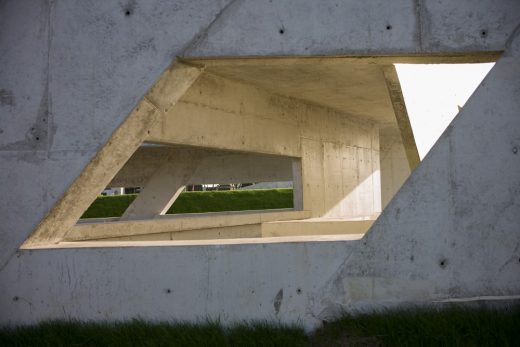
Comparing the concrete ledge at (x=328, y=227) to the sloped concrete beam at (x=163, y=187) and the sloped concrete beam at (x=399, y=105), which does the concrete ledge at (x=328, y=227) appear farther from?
the sloped concrete beam at (x=163, y=187)

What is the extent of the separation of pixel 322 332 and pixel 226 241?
3.97 ft

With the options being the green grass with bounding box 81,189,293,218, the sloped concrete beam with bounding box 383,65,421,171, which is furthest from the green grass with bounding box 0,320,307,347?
the green grass with bounding box 81,189,293,218

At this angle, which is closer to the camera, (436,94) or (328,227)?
(436,94)

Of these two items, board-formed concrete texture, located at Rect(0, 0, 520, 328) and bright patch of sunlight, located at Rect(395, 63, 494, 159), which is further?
bright patch of sunlight, located at Rect(395, 63, 494, 159)

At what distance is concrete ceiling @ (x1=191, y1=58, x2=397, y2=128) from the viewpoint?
8727mm

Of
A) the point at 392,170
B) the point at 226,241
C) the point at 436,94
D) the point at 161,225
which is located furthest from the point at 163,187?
the point at 226,241

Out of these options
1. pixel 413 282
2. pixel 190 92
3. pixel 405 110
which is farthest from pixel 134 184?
pixel 413 282

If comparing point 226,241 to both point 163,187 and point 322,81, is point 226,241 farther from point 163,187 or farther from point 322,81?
point 163,187

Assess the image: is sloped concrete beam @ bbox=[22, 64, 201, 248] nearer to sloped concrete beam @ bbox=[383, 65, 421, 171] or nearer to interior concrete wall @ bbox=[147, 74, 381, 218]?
interior concrete wall @ bbox=[147, 74, 381, 218]

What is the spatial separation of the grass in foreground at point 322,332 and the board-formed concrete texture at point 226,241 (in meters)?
0.14

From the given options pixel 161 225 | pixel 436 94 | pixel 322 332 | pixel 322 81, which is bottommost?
pixel 322 332

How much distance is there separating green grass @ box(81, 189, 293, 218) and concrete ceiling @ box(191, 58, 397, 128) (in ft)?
30.0

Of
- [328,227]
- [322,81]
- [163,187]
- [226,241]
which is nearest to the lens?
[226,241]

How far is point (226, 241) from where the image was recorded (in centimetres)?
514
